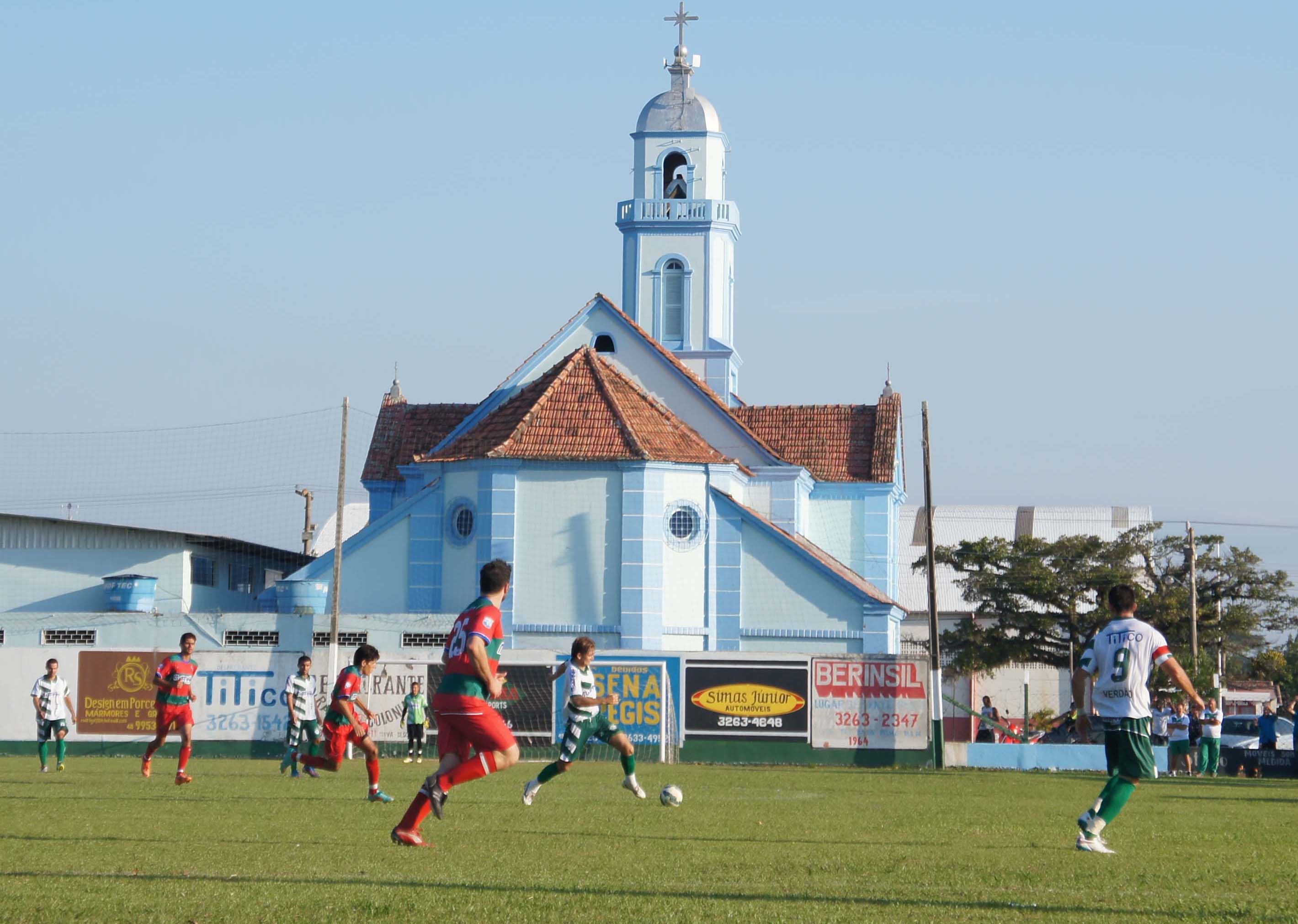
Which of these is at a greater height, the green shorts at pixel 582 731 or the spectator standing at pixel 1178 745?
the green shorts at pixel 582 731

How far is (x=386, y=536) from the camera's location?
41.0m

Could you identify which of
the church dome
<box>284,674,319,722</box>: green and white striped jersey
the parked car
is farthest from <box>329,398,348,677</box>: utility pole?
the parked car

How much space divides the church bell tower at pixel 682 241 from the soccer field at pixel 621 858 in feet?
107

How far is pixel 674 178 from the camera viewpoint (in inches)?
2055

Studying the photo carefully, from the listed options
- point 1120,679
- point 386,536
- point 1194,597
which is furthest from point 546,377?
point 1120,679

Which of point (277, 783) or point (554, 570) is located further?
point (554, 570)

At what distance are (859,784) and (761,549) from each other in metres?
18.4

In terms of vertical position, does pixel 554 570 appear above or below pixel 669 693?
above

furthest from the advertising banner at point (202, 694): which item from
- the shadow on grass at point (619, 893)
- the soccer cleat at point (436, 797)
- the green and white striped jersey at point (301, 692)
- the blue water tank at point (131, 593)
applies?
the shadow on grass at point (619, 893)

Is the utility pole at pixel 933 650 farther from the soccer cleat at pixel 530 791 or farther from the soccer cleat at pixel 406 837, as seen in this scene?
the soccer cleat at pixel 406 837

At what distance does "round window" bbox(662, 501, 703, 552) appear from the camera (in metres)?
40.7

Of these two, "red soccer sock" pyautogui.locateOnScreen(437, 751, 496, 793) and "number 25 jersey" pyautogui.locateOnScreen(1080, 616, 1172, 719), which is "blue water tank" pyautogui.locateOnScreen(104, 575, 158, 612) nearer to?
"red soccer sock" pyautogui.locateOnScreen(437, 751, 496, 793)

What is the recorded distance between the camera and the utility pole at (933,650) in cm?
3102

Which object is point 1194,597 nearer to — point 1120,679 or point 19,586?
point 19,586
